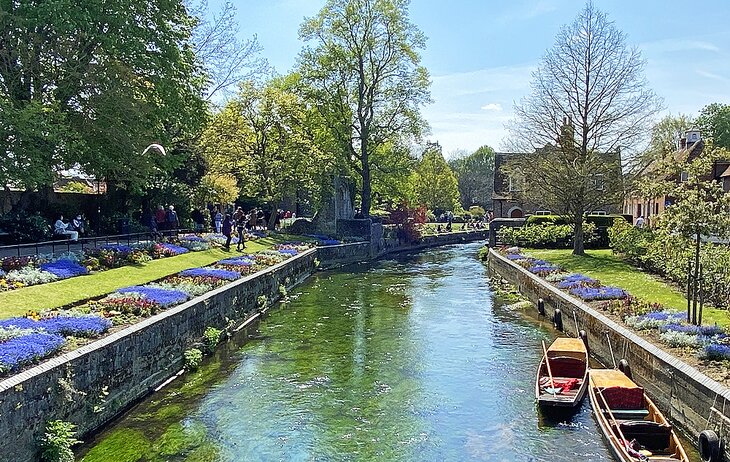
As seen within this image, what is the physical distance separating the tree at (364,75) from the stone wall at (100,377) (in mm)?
32390

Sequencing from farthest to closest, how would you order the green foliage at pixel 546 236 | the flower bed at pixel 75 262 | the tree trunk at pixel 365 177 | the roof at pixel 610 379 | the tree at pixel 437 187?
the tree at pixel 437 187 → the tree trunk at pixel 365 177 → the green foliage at pixel 546 236 → the flower bed at pixel 75 262 → the roof at pixel 610 379

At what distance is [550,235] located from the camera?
40.1m

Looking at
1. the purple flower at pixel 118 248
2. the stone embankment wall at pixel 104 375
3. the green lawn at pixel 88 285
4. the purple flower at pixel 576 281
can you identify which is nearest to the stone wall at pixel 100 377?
the stone embankment wall at pixel 104 375

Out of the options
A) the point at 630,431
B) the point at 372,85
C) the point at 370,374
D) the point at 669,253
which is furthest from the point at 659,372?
the point at 372,85

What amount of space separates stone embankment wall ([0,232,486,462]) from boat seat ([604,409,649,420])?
9.73m

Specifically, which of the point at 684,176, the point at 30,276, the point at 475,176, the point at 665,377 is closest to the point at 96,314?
the point at 30,276

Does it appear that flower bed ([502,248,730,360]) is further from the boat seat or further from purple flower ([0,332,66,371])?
purple flower ([0,332,66,371])

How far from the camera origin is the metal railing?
22950mm

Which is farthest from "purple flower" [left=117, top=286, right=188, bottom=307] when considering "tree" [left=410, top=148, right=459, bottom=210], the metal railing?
"tree" [left=410, top=148, right=459, bottom=210]

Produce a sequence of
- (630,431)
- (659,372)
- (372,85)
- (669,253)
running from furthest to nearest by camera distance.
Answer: (372,85) < (669,253) < (659,372) < (630,431)

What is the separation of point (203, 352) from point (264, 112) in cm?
2927

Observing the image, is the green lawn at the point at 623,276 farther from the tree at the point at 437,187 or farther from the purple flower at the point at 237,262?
the tree at the point at 437,187

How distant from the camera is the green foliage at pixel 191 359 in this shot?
1672cm

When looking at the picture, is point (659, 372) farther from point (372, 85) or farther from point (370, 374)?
point (372, 85)
